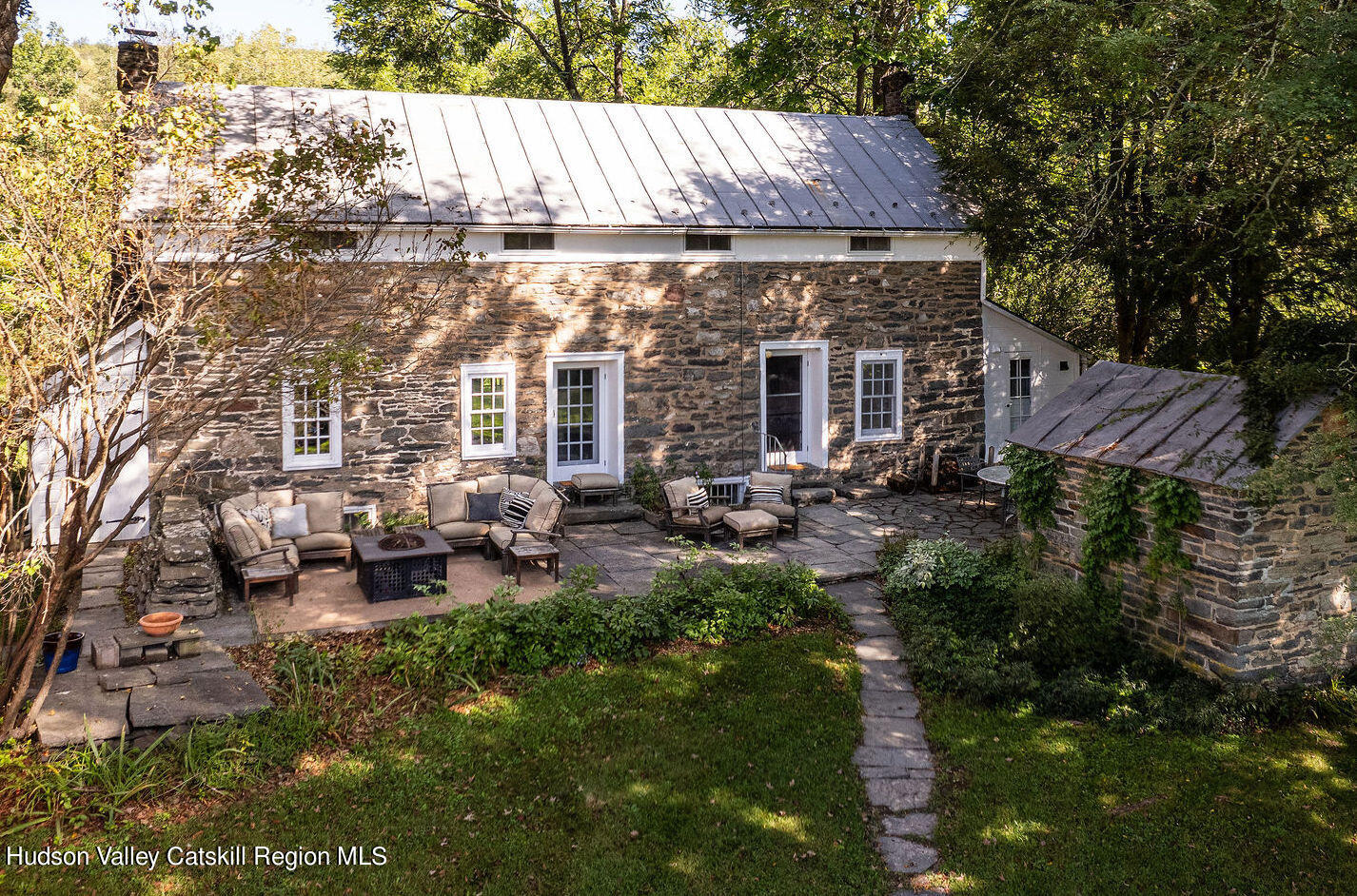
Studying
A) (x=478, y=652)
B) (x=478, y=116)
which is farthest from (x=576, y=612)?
(x=478, y=116)

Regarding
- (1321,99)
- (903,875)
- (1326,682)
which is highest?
(1321,99)

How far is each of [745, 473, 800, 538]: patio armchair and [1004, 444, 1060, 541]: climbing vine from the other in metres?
3.50

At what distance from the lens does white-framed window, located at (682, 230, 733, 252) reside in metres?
14.7

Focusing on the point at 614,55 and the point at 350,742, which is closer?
the point at 350,742

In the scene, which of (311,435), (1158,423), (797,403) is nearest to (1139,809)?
(1158,423)

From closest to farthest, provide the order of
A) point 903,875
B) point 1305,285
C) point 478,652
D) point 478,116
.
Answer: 1. point 903,875
2. point 478,652
3. point 1305,285
4. point 478,116

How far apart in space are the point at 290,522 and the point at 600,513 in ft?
13.6

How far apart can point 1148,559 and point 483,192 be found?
9701 mm

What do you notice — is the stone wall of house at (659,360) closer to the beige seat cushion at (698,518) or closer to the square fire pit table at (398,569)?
the beige seat cushion at (698,518)

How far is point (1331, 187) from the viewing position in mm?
12492

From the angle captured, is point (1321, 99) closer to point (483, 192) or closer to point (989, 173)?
point (989, 173)

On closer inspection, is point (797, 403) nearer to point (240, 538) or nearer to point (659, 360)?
point (659, 360)

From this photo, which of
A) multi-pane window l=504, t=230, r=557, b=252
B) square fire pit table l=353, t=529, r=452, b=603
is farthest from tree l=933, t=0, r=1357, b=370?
square fire pit table l=353, t=529, r=452, b=603

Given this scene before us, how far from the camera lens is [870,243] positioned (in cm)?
1575
